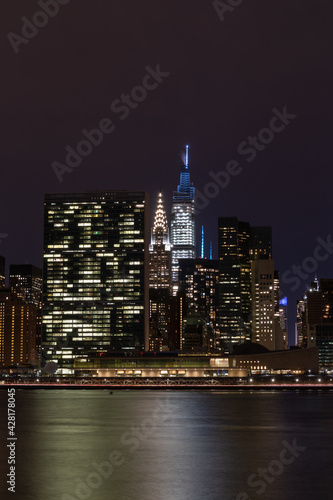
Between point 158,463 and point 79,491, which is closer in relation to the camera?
point 79,491

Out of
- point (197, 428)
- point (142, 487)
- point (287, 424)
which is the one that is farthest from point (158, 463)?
point (287, 424)

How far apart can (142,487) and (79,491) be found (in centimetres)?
417

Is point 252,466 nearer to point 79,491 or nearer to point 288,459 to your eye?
point 288,459

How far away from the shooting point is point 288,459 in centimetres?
6109

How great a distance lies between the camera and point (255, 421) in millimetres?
94500

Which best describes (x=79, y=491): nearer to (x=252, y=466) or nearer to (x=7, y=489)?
(x=7, y=489)

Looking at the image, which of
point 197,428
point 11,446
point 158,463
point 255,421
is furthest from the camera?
point 255,421

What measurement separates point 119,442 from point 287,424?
26.7 meters

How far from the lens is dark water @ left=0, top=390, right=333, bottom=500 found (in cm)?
4681

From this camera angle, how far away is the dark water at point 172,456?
46.8 metres

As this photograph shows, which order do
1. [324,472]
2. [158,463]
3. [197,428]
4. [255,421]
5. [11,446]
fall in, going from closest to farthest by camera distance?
[324,472] → [158,463] → [11,446] → [197,428] → [255,421]

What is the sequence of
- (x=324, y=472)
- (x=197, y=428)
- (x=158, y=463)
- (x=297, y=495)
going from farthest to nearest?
(x=197, y=428)
(x=158, y=463)
(x=324, y=472)
(x=297, y=495)

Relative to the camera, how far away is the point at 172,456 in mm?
62375

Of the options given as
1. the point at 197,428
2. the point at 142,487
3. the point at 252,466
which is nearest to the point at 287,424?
the point at 197,428
